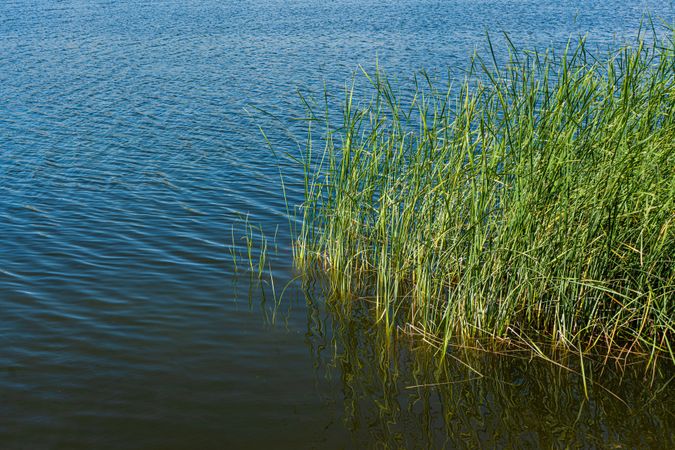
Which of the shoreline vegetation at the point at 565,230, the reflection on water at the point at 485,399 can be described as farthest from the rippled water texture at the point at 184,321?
the shoreline vegetation at the point at 565,230

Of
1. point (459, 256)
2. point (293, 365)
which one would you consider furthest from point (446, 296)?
point (293, 365)

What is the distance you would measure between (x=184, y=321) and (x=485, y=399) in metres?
2.87

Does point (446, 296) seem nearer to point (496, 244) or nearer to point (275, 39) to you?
point (496, 244)

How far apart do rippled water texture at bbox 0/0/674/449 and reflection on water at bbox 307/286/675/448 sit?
0.02 meters

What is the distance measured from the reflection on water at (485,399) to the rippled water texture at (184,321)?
18 mm

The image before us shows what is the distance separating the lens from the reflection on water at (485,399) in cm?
517

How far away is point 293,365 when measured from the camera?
6.29m

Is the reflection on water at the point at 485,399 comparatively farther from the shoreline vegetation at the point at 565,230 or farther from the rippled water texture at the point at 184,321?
the shoreline vegetation at the point at 565,230

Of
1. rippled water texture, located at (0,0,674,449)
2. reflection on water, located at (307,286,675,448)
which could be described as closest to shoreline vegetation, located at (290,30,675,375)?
reflection on water, located at (307,286,675,448)

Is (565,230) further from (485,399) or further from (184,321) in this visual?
(184,321)

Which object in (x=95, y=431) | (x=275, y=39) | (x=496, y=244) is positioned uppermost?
(x=496, y=244)

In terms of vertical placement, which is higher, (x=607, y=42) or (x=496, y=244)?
(x=496, y=244)

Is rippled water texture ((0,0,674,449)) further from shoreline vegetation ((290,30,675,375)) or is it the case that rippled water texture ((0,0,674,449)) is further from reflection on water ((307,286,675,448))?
→ shoreline vegetation ((290,30,675,375))

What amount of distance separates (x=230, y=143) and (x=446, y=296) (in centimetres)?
785
